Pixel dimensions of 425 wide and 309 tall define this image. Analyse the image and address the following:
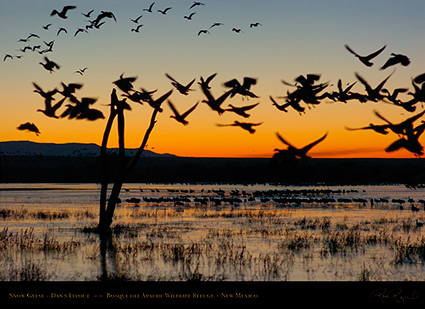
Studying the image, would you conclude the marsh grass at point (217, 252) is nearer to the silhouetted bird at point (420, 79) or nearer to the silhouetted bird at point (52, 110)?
the silhouetted bird at point (52, 110)

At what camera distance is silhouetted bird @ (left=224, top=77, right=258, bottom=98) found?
16.0ft

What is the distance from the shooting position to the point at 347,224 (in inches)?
1193

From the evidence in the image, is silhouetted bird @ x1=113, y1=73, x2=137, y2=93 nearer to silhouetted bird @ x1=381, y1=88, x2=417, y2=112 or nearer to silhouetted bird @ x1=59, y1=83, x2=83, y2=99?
silhouetted bird @ x1=59, y1=83, x2=83, y2=99

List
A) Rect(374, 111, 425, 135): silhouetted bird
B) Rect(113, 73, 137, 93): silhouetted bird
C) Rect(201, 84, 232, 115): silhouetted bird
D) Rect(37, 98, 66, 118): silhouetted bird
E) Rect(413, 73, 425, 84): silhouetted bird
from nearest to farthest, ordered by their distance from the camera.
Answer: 1. Rect(374, 111, 425, 135): silhouetted bird
2. Rect(413, 73, 425, 84): silhouetted bird
3. Rect(201, 84, 232, 115): silhouetted bird
4. Rect(37, 98, 66, 118): silhouetted bird
5. Rect(113, 73, 137, 93): silhouetted bird

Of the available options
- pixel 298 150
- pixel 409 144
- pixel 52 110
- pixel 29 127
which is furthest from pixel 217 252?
pixel 409 144

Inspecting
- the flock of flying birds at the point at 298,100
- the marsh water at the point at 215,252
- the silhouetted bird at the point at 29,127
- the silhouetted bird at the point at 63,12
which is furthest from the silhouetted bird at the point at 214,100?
the marsh water at the point at 215,252
